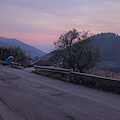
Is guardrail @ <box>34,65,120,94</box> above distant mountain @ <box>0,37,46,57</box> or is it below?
below

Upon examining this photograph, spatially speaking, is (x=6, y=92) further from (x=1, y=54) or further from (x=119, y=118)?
(x=1, y=54)

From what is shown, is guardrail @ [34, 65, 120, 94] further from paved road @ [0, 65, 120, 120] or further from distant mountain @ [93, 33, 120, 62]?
distant mountain @ [93, 33, 120, 62]

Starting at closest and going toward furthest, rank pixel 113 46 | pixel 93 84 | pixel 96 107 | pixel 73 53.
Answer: pixel 96 107
pixel 93 84
pixel 73 53
pixel 113 46

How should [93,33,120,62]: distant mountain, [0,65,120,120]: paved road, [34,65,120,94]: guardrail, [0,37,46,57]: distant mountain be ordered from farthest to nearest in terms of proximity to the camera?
[0,37,46,57]: distant mountain < [93,33,120,62]: distant mountain < [34,65,120,94]: guardrail < [0,65,120,120]: paved road

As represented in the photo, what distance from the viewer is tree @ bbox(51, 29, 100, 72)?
15.7 metres

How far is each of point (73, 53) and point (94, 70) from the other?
2.49 metres

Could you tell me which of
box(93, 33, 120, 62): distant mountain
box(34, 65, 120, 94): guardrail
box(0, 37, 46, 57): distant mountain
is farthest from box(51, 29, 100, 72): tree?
box(0, 37, 46, 57): distant mountain

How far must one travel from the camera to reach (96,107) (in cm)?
659

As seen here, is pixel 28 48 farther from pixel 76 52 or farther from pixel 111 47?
pixel 76 52

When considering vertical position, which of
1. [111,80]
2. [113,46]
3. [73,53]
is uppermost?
[113,46]

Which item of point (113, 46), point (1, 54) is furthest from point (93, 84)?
point (1, 54)

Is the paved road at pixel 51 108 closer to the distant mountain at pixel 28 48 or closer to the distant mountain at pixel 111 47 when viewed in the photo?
the distant mountain at pixel 111 47

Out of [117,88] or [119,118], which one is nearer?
[119,118]

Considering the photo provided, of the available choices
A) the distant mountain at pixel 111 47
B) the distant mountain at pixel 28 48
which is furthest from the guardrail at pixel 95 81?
the distant mountain at pixel 28 48
